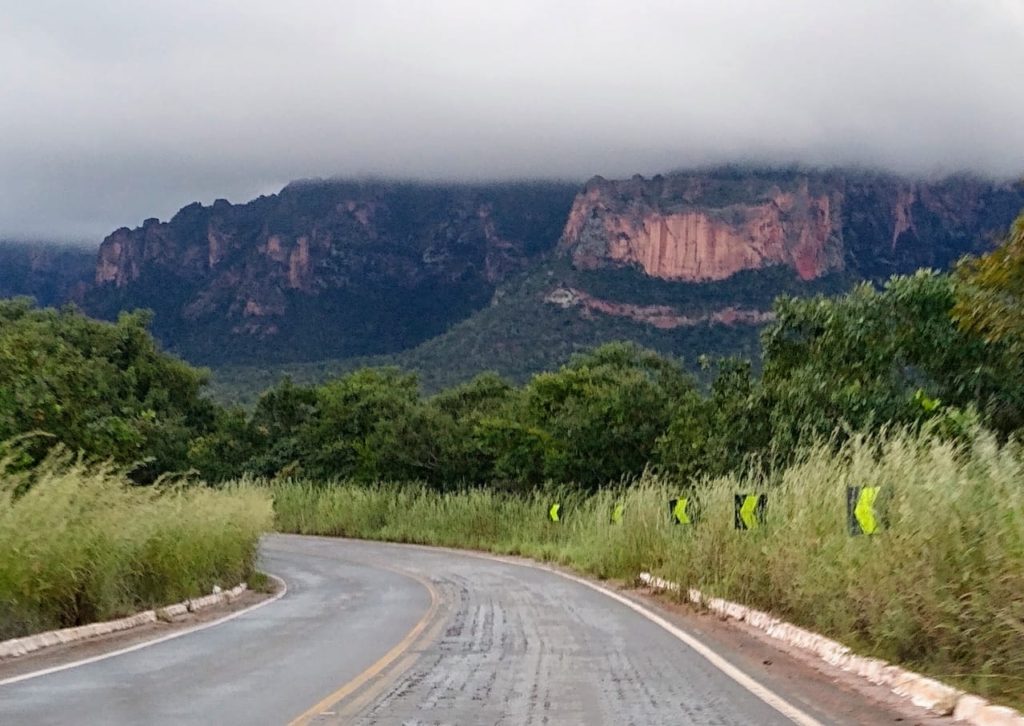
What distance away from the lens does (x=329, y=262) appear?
140 meters

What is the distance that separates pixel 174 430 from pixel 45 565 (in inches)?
1618

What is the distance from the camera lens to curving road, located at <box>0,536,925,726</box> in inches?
340

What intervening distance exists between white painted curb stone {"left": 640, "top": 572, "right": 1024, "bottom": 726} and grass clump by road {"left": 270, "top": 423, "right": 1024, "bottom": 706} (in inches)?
8.0

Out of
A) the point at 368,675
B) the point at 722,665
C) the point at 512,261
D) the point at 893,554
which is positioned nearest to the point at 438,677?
the point at 368,675

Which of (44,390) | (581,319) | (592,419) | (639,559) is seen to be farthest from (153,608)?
(581,319)

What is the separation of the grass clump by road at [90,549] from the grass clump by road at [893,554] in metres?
8.45

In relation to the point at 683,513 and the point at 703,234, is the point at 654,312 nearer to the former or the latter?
the point at 703,234

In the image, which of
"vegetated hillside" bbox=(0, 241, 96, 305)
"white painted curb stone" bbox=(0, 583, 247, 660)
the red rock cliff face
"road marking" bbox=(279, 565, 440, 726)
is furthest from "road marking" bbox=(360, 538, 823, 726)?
"vegetated hillside" bbox=(0, 241, 96, 305)

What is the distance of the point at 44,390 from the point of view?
21688mm

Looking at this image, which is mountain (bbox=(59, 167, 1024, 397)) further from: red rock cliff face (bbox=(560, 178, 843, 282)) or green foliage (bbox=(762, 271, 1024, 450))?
→ green foliage (bbox=(762, 271, 1024, 450))

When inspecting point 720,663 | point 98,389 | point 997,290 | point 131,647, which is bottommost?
point 131,647

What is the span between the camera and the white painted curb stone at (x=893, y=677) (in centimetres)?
793

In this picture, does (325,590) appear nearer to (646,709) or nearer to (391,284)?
(646,709)

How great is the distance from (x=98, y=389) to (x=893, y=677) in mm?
25396
